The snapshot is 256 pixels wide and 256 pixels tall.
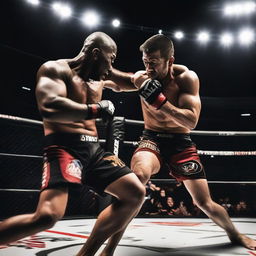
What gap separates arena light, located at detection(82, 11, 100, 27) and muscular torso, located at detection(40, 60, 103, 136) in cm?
739

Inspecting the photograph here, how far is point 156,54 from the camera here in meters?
2.05

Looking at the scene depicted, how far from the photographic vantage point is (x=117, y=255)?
1.75m

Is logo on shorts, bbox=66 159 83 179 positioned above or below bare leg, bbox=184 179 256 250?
above

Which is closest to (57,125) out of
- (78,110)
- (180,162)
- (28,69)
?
(78,110)

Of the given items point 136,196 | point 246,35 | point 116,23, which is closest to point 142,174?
point 136,196

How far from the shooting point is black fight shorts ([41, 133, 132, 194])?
148 centimetres

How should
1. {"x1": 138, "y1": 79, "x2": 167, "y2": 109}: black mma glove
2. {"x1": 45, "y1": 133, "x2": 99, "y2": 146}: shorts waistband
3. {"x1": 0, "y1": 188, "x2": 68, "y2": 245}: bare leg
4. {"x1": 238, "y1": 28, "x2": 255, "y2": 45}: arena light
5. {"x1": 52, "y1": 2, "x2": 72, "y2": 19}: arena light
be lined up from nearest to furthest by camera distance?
1. {"x1": 0, "y1": 188, "x2": 68, "y2": 245}: bare leg
2. {"x1": 45, "y1": 133, "x2": 99, "y2": 146}: shorts waistband
3. {"x1": 138, "y1": 79, "x2": 167, "y2": 109}: black mma glove
4. {"x1": 52, "y1": 2, "x2": 72, "y2": 19}: arena light
5. {"x1": 238, "y1": 28, "x2": 255, "y2": 45}: arena light

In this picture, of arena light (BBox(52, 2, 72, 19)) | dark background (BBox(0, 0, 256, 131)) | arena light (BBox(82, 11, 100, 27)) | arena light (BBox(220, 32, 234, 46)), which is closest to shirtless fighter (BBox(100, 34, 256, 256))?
dark background (BBox(0, 0, 256, 131))

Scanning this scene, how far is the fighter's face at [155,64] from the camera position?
2062mm

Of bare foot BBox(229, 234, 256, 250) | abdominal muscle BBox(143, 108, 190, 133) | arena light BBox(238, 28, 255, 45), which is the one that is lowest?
bare foot BBox(229, 234, 256, 250)

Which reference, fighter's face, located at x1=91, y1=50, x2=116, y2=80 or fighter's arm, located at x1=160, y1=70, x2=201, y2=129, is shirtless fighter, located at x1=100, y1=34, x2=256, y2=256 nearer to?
fighter's arm, located at x1=160, y1=70, x2=201, y2=129

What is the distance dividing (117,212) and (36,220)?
375 mm

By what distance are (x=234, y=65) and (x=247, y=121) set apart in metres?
2.27

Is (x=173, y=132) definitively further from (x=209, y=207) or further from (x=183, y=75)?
(x=209, y=207)
